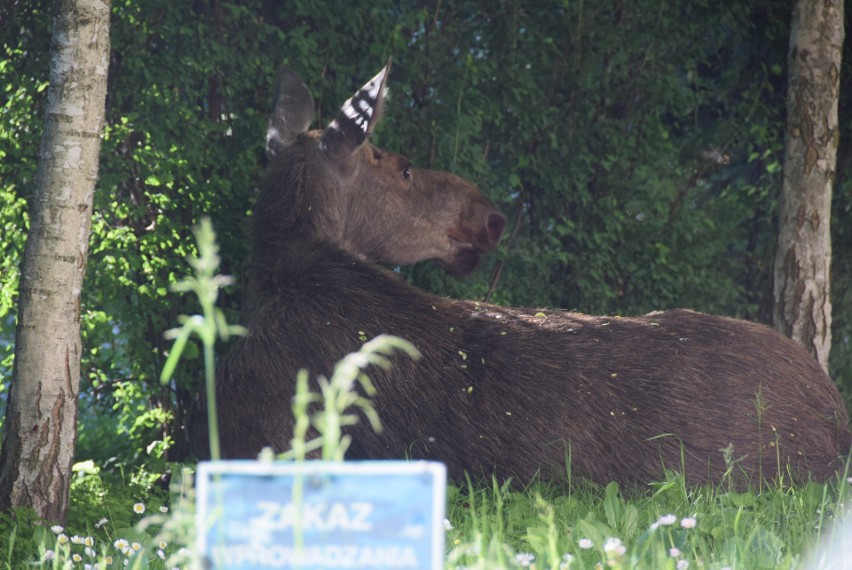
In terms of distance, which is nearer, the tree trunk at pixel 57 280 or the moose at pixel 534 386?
the tree trunk at pixel 57 280

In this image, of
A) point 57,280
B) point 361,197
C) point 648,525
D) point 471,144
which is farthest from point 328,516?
point 471,144

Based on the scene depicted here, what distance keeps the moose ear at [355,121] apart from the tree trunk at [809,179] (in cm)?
336

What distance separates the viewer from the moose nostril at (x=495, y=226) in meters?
5.98

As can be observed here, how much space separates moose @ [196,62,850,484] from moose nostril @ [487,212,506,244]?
0.99 m

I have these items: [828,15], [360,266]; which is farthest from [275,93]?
[828,15]

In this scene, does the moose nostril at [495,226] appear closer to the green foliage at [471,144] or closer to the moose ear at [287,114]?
the green foliage at [471,144]

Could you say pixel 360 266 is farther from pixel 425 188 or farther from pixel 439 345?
pixel 425 188

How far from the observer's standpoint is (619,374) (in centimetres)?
468

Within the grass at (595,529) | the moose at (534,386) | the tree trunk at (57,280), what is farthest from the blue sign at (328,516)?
the tree trunk at (57,280)

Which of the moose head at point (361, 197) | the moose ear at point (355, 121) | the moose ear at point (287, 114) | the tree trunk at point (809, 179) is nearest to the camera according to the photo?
the moose ear at point (355, 121)

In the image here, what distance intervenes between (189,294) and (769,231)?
4993 millimetres

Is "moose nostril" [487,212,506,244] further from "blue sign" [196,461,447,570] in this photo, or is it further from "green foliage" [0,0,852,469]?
"blue sign" [196,461,447,570]

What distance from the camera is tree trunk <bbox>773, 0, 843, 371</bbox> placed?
23.4ft

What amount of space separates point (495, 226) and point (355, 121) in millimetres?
1106
